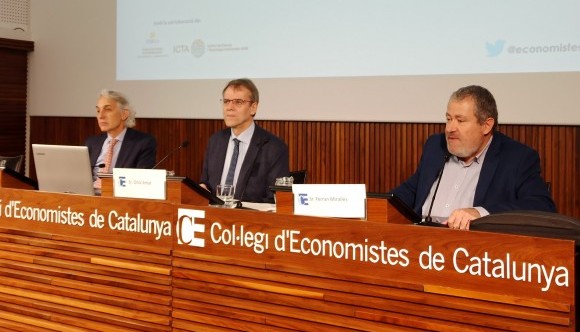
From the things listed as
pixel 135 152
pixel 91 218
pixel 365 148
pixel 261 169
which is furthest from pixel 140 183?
pixel 365 148

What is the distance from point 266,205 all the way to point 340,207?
4.11 feet

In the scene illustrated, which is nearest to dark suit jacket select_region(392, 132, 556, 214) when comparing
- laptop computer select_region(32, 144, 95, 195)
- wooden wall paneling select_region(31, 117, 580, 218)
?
wooden wall paneling select_region(31, 117, 580, 218)

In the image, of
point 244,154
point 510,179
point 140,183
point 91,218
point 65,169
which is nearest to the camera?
point 91,218

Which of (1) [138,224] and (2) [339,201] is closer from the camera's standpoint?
(2) [339,201]

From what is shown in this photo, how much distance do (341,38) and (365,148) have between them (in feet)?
2.71

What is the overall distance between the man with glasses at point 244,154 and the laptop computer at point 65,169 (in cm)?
82

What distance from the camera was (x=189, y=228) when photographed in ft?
8.58

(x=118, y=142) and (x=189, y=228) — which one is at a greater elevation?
(x=118, y=142)

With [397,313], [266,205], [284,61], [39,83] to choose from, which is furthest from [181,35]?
[397,313]

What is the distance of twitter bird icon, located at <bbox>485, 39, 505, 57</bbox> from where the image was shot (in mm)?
4578

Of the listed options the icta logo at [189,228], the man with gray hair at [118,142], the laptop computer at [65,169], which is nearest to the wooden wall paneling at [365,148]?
the man with gray hair at [118,142]

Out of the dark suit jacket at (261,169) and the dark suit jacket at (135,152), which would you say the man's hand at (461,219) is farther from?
the dark suit jacket at (135,152)

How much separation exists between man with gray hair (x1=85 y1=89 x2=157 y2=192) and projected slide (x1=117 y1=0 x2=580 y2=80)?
110cm

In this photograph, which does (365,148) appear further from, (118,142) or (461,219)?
(461,219)
